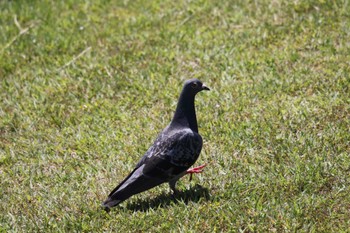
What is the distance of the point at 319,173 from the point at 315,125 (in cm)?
102

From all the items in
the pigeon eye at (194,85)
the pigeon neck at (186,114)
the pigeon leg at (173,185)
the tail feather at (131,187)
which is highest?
the pigeon eye at (194,85)

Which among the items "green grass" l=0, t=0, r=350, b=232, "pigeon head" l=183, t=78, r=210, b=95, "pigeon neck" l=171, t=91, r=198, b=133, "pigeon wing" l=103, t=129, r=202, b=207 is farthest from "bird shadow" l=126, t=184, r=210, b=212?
"pigeon head" l=183, t=78, r=210, b=95

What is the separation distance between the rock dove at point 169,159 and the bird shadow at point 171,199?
3.4 inches

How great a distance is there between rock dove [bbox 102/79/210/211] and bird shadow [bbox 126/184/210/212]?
3.4 inches

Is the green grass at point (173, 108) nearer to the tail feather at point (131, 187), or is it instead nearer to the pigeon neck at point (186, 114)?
the tail feather at point (131, 187)

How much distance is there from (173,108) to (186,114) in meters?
1.78

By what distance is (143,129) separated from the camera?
7.68 m

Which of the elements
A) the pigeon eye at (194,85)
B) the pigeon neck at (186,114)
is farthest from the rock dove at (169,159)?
the pigeon eye at (194,85)

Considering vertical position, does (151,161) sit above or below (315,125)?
above

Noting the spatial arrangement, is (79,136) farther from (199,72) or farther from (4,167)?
(199,72)

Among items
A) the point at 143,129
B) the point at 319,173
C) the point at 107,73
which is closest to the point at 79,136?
the point at 143,129

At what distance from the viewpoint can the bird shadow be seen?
6.13 metres

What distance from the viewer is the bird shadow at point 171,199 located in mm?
6129

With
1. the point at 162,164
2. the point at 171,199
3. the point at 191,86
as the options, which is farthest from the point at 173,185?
the point at 191,86
